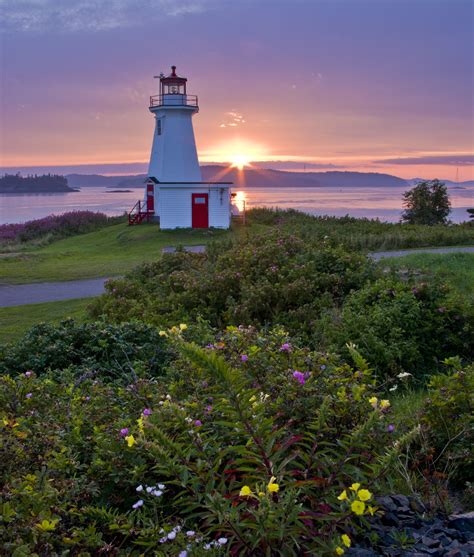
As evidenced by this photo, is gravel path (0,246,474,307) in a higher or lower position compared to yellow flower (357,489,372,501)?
lower

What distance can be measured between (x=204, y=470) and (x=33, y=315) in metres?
9.79

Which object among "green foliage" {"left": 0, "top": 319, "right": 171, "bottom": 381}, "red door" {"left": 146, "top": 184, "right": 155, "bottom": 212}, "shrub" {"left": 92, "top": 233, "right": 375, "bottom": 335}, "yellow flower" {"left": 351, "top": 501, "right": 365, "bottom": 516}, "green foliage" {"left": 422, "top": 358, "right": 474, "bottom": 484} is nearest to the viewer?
"yellow flower" {"left": 351, "top": 501, "right": 365, "bottom": 516}

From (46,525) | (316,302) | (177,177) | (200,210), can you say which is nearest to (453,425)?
(46,525)

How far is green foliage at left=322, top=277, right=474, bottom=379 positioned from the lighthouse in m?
24.1

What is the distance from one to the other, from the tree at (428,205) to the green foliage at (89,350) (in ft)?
107

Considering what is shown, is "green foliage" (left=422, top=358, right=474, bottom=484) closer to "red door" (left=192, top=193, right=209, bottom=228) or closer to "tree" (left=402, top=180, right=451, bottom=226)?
"red door" (left=192, top=193, right=209, bottom=228)

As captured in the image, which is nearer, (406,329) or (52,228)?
(406,329)

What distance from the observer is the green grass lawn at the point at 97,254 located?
60.8 ft

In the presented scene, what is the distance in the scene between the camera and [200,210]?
32188 millimetres

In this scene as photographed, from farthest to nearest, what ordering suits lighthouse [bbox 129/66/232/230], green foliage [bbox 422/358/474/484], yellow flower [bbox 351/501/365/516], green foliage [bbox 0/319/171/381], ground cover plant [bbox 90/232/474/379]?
lighthouse [bbox 129/66/232/230], ground cover plant [bbox 90/232/474/379], green foliage [bbox 0/319/171/381], green foliage [bbox 422/358/474/484], yellow flower [bbox 351/501/365/516]

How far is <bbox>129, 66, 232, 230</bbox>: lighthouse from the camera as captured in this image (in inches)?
1256

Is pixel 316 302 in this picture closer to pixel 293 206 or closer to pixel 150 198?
pixel 150 198

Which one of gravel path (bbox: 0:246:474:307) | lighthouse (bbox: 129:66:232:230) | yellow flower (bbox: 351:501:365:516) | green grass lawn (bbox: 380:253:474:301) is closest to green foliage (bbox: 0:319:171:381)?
yellow flower (bbox: 351:501:365:516)

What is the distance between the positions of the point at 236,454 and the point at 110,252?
78.9 feet
